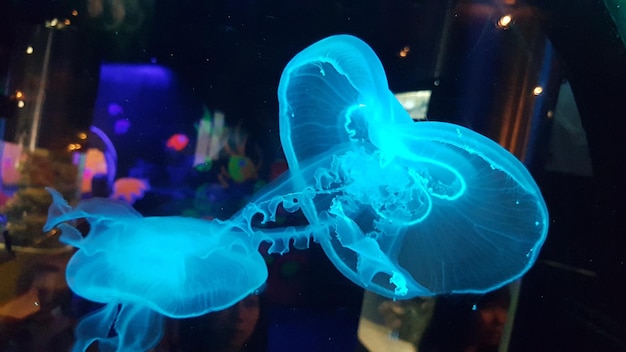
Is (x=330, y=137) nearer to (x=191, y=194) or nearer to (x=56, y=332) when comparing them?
(x=191, y=194)

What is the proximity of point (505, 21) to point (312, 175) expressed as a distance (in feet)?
2.33

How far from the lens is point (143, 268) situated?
1.54 meters

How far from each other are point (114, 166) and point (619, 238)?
146cm

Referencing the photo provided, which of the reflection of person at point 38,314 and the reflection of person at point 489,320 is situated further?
the reflection of person at point 489,320

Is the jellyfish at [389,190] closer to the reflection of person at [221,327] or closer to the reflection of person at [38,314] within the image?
the reflection of person at [221,327]

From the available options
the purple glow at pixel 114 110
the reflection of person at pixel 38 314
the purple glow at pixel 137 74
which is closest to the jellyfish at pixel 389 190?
the purple glow at pixel 137 74

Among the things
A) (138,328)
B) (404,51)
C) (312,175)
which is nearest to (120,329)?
(138,328)

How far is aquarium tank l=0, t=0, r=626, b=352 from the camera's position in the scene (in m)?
1.37

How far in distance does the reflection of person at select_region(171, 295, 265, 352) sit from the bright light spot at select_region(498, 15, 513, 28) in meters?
1.05

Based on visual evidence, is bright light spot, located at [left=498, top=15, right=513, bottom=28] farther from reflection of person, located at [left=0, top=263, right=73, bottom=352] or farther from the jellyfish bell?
reflection of person, located at [left=0, top=263, right=73, bottom=352]

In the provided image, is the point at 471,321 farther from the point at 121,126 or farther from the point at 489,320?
the point at 121,126

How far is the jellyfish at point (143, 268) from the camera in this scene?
1387 mm

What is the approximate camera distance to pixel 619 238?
1494 mm

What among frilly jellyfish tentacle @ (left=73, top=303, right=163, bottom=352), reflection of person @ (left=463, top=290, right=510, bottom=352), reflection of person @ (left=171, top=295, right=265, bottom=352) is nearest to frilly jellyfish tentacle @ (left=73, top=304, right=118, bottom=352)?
frilly jellyfish tentacle @ (left=73, top=303, right=163, bottom=352)
